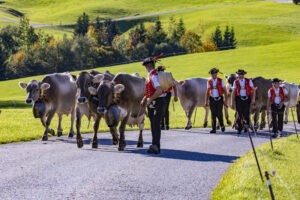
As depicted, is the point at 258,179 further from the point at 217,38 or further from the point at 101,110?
the point at 217,38

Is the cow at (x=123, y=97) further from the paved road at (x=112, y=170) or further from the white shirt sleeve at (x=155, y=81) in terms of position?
the white shirt sleeve at (x=155, y=81)

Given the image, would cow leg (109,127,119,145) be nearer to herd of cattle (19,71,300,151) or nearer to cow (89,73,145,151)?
herd of cattle (19,71,300,151)

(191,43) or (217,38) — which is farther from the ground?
(217,38)

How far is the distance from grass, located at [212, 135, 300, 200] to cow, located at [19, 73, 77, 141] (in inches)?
294

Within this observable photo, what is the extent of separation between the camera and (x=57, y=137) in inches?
743

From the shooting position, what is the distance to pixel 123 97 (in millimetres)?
14352

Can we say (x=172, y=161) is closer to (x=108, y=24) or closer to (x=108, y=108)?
(x=108, y=108)

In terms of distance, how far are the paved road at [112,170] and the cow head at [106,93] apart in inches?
48.1

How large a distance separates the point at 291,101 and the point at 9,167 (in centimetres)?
2027

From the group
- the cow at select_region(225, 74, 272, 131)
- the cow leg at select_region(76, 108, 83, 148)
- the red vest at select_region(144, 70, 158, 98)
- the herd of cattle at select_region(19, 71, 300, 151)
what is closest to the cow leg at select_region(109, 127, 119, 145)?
Answer: the herd of cattle at select_region(19, 71, 300, 151)

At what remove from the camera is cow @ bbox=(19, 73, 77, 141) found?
57.1ft

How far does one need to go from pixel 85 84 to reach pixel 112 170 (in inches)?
179

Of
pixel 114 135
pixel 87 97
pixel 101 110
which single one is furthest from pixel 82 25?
pixel 101 110

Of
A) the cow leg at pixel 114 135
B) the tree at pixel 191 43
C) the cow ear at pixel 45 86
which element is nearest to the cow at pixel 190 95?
the cow ear at pixel 45 86
